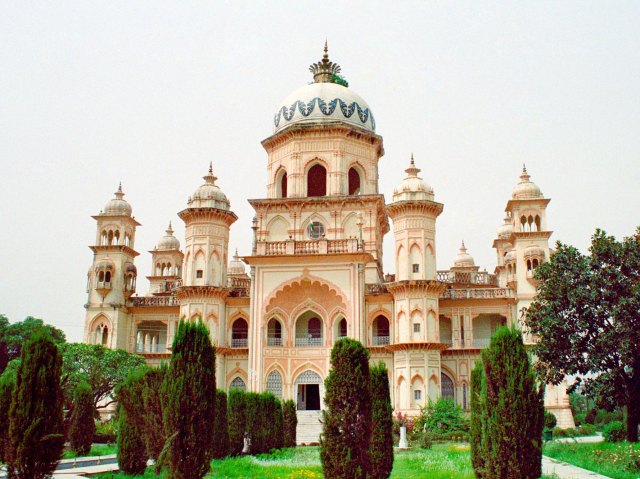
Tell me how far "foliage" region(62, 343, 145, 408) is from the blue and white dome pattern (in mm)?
14914

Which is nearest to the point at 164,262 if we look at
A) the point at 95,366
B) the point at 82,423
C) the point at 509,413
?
the point at 95,366

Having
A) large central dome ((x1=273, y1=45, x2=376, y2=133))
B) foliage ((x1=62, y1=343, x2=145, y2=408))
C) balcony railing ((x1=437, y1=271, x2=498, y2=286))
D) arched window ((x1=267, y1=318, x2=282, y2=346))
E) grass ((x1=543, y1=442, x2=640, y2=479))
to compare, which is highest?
large central dome ((x1=273, y1=45, x2=376, y2=133))

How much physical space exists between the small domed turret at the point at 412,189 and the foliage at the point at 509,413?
70.9 ft

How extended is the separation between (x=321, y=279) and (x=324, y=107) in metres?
10.1

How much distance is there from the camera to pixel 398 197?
113 ft

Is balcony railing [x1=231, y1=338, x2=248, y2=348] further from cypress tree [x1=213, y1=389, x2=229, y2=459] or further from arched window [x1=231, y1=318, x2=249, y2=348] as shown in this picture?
cypress tree [x1=213, y1=389, x2=229, y2=459]

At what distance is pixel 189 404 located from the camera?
13312 mm

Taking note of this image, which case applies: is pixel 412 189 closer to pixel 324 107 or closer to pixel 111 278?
pixel 324 107

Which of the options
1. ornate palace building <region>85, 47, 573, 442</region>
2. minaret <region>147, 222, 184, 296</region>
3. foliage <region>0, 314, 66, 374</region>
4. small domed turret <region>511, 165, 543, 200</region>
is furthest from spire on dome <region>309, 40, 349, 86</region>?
foliage <region>0, 314, 66, 374</region>

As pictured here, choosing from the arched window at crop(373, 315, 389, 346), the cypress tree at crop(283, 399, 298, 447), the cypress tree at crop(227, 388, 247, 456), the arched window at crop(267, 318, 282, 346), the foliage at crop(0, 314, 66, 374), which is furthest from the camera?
the foliage at crop(0, 314, 66, 374)

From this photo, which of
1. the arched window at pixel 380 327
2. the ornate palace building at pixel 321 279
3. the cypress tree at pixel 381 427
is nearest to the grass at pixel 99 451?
the ornate palace building at pixel 321 279

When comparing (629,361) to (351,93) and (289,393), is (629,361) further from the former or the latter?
(351,93)

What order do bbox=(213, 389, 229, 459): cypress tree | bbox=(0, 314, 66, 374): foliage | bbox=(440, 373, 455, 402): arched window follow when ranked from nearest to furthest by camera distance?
bbox=(213, 389, 229, 459): cypress tree → bbox=(440, 373, 455, 402): arched window → bbox=(0, 314, 66, 374): foliage

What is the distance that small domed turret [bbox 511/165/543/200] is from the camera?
36.6 m
